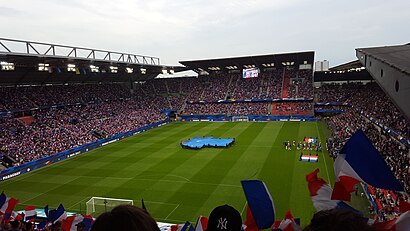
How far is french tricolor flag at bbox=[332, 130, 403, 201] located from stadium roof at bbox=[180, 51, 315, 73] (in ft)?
196

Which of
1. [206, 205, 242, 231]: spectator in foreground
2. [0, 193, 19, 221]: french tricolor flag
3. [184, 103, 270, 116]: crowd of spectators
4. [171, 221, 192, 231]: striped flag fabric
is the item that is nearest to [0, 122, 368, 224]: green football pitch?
[0, 193, 19, 221]: french tricolor flag

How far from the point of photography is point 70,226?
9148 millimetres

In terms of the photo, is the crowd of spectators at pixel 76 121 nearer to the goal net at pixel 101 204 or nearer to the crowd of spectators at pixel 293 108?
the goal net at pixel 101 204

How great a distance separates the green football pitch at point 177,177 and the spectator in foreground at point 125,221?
16.7 meters

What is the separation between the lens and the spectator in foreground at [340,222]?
4.99 ft

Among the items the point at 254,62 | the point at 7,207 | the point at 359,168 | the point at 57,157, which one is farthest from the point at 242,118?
the point at 359,168

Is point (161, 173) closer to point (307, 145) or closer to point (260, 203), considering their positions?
point (307, 145)

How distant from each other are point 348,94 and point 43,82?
5998 cm

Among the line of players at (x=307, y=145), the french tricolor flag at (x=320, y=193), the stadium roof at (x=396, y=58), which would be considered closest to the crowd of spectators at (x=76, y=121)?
the line of players at (x=307, y=145)

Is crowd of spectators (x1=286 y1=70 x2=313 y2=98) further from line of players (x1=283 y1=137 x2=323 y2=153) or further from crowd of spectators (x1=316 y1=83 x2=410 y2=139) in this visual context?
line of players (x1=283 y1=137 x2=323 y2=153)

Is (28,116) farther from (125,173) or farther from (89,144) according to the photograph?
(125,173)

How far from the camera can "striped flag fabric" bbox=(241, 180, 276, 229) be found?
15.8 ft

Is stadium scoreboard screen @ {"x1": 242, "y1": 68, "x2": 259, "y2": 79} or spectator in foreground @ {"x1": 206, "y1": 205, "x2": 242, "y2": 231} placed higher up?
stadium scoreboard screen @ {"x1": 242, "y1": 68, "x2": 259, "y2": 79}

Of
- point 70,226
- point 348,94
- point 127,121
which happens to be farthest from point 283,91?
point 70,226
